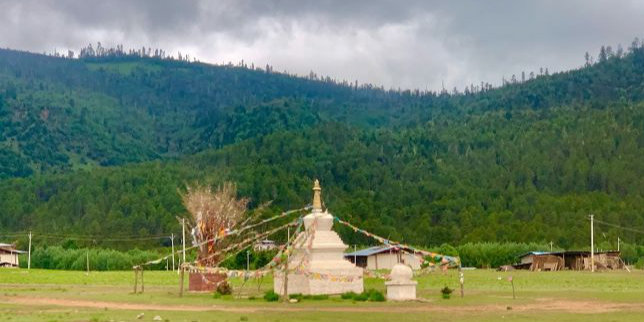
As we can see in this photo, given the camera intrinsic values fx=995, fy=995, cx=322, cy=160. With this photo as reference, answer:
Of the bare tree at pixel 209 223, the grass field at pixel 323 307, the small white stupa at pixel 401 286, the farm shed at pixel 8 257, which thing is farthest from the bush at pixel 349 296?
the farm shed at pixel 8 257

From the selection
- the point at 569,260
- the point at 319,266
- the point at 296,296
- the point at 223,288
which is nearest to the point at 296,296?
the point at 296,296

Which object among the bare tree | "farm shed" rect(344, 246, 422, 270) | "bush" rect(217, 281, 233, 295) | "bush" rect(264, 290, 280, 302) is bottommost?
"bush" rect(264, 290, 280, 302)

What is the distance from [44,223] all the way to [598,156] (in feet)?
342

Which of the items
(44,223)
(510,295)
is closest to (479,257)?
(510,295)

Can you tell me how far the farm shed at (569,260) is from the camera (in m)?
105

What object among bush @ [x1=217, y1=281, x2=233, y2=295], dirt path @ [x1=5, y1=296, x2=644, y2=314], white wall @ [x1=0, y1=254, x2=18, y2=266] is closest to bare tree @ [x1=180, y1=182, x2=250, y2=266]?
bush @ [x1=217, y1=281, x2=233, y2=295]

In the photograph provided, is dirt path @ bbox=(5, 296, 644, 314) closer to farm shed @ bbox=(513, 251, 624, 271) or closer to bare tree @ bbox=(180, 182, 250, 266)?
bare tree @ bbox=(180, 182, 250, 266)

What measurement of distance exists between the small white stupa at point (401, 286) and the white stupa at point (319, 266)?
3268 millimetres

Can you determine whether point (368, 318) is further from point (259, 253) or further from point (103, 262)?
point (103, 262)

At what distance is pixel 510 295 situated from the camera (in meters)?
52.4

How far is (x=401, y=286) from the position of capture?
48062 millimetres

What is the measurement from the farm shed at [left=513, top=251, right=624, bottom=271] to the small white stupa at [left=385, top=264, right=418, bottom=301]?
5987 centimetres

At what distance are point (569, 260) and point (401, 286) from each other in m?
64.3

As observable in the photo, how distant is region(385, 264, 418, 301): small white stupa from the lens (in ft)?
158
